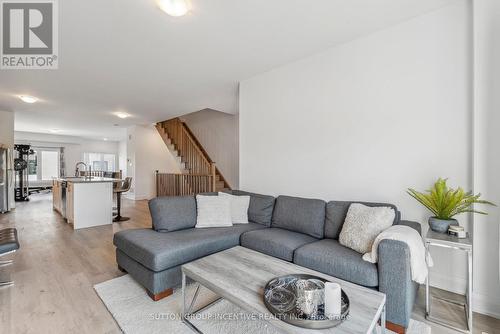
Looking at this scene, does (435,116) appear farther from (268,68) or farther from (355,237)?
(268,68)

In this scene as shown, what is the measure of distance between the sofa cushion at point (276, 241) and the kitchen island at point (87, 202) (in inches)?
137

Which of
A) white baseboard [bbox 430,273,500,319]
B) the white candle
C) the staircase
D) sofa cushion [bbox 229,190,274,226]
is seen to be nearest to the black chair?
sofa cushion [bbox 229,190,274,226]

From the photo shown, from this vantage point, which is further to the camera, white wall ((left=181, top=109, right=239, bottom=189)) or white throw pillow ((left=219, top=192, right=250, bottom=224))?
white wall ((left=181, top=109, right=239, bottom=189))

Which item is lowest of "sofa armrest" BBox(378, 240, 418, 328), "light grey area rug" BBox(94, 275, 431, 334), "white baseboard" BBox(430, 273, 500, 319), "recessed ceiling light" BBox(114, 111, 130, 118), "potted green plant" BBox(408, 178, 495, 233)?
"light grey area rug" BBox(94, 275, 431, 334)

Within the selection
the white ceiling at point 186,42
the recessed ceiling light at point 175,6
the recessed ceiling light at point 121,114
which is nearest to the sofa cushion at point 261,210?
the white ceiling at point 186,42

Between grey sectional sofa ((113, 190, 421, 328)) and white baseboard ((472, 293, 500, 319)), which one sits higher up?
grey sectional sofa ((113, 190, 421, 328))

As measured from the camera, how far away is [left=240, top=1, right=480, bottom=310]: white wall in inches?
82.8

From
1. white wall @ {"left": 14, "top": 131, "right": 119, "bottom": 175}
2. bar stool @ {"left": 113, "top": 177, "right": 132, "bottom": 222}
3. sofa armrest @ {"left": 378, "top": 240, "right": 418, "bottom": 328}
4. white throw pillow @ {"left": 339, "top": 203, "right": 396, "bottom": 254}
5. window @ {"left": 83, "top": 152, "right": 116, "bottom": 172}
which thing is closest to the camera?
sofa armrest @ {"left": 378, "top": 240, "right": 418, "bottom": 328}

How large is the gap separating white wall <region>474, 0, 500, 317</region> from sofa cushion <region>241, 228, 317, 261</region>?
1.36 meters

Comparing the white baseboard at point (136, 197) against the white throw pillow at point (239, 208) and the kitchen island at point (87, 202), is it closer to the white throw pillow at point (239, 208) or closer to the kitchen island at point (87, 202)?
the kitchen island at point (87, 202)

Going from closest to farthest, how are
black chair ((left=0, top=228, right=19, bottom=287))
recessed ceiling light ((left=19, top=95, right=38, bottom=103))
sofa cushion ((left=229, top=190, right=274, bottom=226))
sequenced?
black chair ((left=0, top=228, right=19, bottom=287)) → sofa cushion ((left=229, top=190, right=274, bottom=226)) → recessed ceiling light ((left=19, top=95, right=38, bottom=103))

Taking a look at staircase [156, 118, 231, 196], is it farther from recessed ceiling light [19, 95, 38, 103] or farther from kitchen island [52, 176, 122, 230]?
recessed ceiling light [19, 95, 38, 103]

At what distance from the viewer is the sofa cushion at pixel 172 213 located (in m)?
2.62

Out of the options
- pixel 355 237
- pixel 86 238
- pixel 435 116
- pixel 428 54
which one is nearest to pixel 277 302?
pixel 355 237
